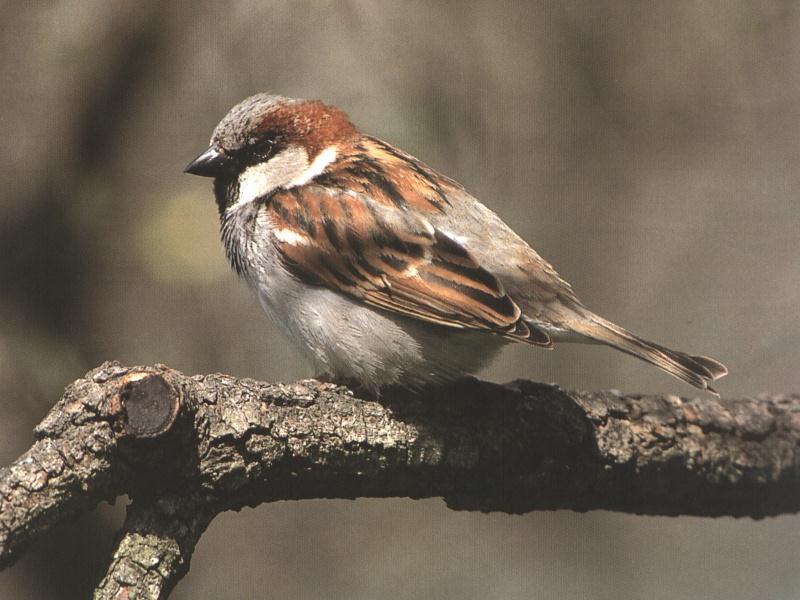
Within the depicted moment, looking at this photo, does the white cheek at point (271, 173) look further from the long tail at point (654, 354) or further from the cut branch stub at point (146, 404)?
the cut branch stub at point (146, 404)

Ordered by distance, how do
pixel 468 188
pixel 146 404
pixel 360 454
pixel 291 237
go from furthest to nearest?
1. pixel 468 188
2. pixel 291 237
3. pixel 360 454
4. pixel 146 404

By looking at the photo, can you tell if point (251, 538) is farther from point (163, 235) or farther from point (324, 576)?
point (163, 235)

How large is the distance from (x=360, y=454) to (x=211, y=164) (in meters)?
1.36

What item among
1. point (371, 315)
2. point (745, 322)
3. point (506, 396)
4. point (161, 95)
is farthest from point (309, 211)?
point (745, 322)

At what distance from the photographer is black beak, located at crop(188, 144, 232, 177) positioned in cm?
372

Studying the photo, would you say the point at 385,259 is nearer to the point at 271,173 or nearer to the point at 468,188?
the point at 271,173

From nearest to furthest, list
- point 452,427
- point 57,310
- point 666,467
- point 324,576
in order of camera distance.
A: point 452,427, point 666,467, point 57,310, point 324,576

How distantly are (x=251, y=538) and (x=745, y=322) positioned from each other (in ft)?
9.23

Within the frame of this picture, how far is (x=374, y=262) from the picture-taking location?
343 cm

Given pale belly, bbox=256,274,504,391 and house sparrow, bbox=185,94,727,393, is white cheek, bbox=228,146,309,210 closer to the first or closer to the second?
house sparrow, bbox=185,94,727,393

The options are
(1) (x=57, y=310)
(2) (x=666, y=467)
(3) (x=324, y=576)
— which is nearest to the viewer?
(2) (x=666, y=467)

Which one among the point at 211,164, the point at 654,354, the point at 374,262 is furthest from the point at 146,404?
the point at 654,354

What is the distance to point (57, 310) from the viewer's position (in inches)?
174

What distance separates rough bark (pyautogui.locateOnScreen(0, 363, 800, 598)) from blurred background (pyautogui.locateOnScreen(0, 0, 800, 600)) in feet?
1.84
